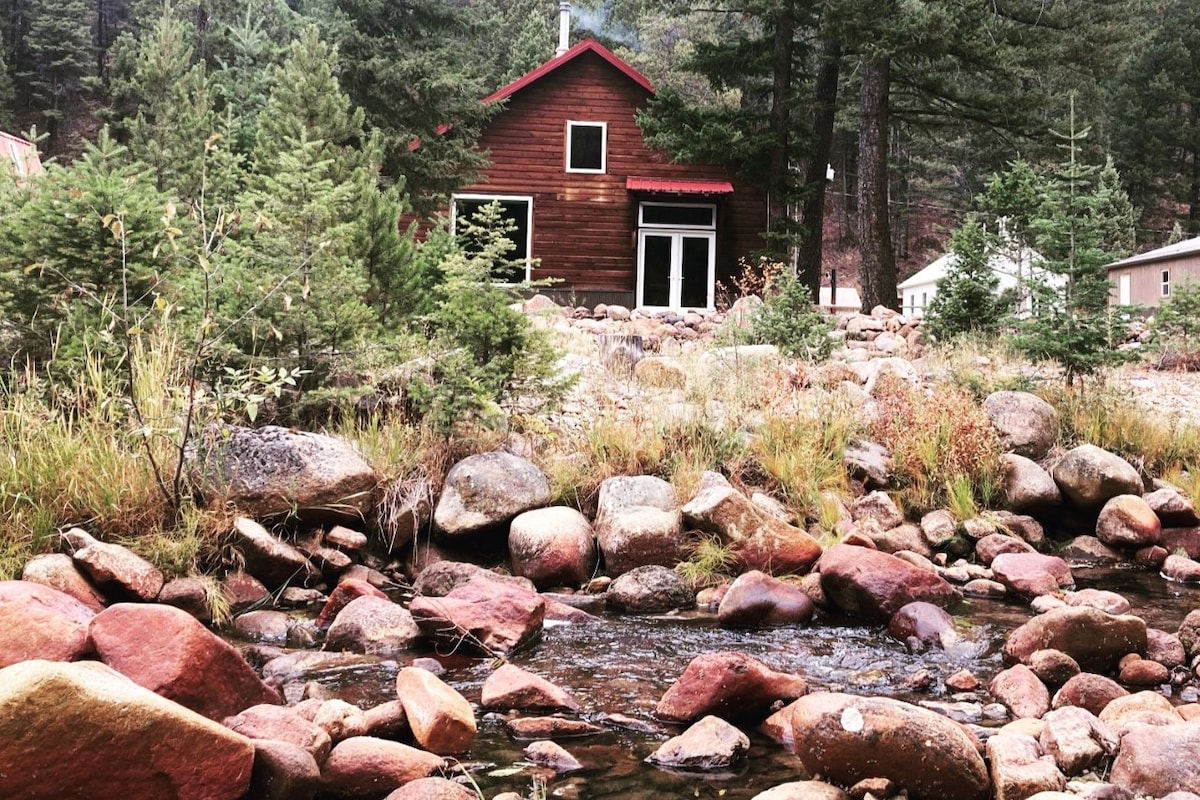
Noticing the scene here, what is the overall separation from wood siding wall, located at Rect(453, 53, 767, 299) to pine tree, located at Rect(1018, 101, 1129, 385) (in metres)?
13.4

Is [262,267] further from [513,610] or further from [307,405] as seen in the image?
[513,610]

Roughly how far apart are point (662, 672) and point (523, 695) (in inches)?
34.1

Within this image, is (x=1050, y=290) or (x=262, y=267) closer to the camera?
(x=262, y=267)

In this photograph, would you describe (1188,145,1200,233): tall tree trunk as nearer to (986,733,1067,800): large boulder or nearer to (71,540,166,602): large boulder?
(986,733,1067,800): large boulder

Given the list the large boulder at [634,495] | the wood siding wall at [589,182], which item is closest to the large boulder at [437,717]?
the large boulder at [634,495]

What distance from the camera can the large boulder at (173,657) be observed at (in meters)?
3.46

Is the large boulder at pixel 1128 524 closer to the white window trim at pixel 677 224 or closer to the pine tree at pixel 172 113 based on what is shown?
the pine tree at pixel 172 113

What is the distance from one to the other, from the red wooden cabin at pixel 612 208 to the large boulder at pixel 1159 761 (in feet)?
64.2

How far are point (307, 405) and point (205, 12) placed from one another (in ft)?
128

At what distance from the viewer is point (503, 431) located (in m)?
7.50

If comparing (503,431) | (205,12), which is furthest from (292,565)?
(205,12)

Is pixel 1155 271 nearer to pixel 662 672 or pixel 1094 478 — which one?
pixel 1094 478

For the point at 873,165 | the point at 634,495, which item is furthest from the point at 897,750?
the point at 873,165

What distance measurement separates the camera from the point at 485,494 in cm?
662
